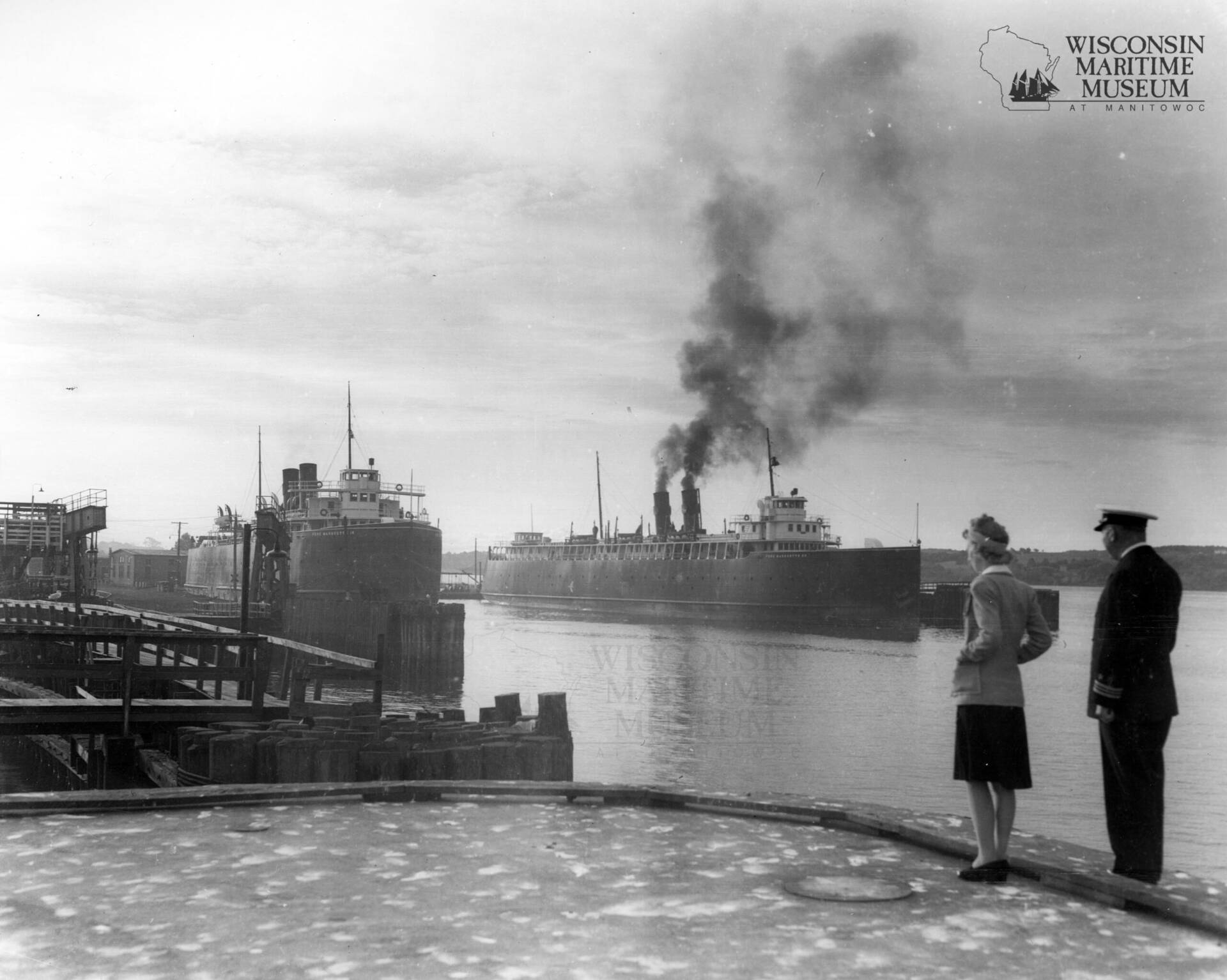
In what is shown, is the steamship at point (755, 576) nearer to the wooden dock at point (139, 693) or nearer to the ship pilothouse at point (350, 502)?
the ship pilothouse at point (350, 502)

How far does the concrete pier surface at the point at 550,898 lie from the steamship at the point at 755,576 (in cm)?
5029

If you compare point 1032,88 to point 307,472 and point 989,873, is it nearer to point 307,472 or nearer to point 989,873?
point 989,873

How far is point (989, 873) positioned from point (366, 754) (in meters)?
5.30

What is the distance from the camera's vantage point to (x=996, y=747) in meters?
4.71

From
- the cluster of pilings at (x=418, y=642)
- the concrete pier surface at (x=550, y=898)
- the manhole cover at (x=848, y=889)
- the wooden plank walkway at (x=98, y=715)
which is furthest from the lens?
the cluster of pilings at (x=418, y=642)

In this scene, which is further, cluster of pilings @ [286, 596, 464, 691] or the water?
cluster of pilings @ [286, 596, 464, 691]

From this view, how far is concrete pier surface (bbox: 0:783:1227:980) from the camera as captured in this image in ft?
11.9

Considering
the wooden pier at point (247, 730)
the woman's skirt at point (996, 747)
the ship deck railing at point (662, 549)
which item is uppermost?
the ship deck railing at point (662, 549)

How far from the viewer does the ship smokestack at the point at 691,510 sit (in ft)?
230

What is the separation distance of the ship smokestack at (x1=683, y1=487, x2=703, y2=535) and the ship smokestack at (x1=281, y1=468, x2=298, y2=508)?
25.1 metres

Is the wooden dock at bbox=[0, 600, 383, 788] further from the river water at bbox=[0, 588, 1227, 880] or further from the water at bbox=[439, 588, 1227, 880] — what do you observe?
the water at bbox=[439, 588, 1227, 880]

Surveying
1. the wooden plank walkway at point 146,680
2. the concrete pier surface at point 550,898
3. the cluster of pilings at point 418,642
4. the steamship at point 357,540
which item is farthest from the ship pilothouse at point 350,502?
the concrete pier surface at point 550,898

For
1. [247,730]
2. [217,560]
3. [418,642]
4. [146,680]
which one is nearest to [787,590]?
[418,642]

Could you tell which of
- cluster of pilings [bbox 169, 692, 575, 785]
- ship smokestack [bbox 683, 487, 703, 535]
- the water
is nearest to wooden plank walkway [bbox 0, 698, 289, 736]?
cluster of pilings [bbox 169, 692, 575, 785]
